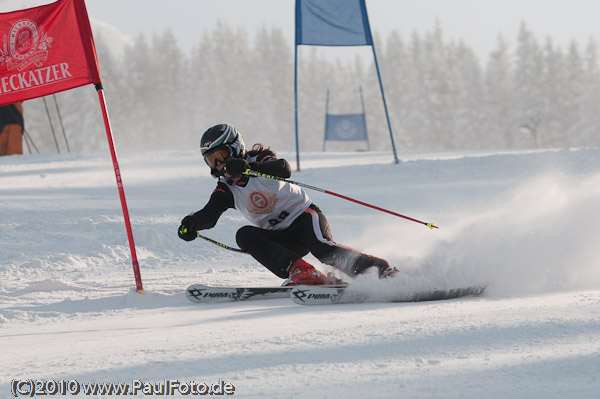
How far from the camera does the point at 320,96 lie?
2421 inches

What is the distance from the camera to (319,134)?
58.8 m

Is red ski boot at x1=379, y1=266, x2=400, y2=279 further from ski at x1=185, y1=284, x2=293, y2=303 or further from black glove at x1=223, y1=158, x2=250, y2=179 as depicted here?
black glove at x1=223, y1=158, x2=250, y2=179

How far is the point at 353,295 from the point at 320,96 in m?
58.8

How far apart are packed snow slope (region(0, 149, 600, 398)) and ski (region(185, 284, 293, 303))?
144mm

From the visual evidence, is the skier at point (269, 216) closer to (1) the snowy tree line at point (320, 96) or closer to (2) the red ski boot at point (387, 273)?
(2) the red ski boot at point (387, 273)

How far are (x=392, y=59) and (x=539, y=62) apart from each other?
16873 mm

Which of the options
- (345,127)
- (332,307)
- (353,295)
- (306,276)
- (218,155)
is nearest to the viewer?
(332,307)

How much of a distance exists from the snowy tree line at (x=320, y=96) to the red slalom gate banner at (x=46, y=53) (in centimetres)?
4890

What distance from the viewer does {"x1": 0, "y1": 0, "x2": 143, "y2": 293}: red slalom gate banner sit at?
4.73m

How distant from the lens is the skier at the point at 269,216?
411 cm

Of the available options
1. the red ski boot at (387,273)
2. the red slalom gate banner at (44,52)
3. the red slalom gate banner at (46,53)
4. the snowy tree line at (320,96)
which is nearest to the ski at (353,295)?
the red ski boot at (387,273)

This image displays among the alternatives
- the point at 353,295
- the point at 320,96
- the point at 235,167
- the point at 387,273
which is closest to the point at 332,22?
the point at 235,167

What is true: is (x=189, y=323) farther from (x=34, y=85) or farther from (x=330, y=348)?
(x=34, y=85)

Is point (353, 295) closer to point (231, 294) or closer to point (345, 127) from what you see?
point (231, 294)
